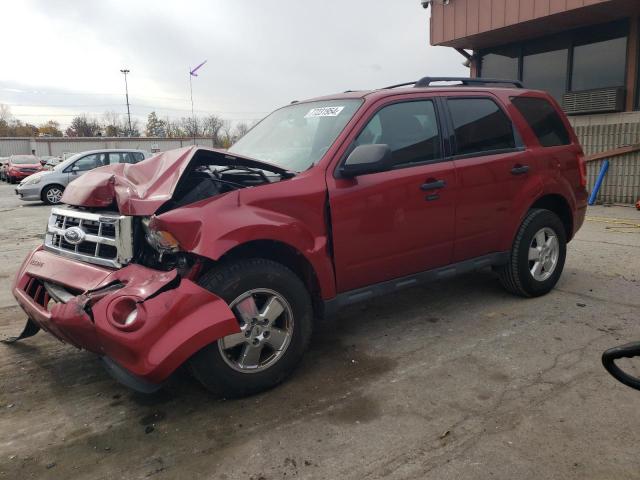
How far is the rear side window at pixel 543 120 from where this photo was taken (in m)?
4.71

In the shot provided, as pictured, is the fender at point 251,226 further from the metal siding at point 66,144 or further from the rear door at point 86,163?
the metal siding at point 66,144

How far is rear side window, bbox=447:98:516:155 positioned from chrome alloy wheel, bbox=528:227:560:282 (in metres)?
0.94

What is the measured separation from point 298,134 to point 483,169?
61.8 inches

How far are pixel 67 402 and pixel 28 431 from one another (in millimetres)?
309

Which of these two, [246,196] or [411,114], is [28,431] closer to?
[246,196]

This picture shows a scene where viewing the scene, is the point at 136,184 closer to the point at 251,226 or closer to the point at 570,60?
the point at 251,226

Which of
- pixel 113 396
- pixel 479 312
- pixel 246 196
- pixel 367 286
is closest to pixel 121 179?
pixel 246 196

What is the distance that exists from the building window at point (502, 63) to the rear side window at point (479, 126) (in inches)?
391

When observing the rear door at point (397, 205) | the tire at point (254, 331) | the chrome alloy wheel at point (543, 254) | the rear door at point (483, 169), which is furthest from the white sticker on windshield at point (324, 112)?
the chrome alloy wheel at point (543, 254)

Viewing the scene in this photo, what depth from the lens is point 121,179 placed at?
3.21 metres

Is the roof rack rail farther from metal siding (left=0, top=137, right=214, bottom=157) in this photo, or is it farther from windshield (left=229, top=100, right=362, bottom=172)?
metal siding (left=0, top=137, right=214, bottom=157)

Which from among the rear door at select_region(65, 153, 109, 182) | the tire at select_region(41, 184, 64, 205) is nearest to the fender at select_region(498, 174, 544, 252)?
the rear door at select_region(65, 153, 109, 182)

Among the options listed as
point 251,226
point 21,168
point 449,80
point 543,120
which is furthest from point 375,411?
point 21,168

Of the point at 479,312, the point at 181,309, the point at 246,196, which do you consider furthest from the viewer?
the point at 479,312
